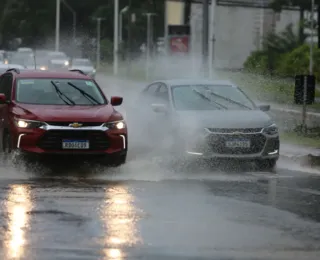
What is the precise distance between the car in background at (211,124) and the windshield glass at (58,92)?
1.17 meters

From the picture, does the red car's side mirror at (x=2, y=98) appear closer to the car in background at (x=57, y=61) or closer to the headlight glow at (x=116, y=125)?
the headlight glow at (x=116, y=125)

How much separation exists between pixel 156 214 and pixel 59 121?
469 centimetres

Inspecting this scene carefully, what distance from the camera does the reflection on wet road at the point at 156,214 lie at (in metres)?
10.1

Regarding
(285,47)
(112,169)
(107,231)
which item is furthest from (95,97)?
(285,47)

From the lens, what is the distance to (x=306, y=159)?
19938 millimetres

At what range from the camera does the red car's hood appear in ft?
55.1

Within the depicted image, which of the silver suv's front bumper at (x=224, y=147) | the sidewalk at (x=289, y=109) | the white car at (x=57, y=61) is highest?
the silver suv's front bumper at (x=224, y=147)

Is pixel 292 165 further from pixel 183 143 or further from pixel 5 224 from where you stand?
pixel 5 224

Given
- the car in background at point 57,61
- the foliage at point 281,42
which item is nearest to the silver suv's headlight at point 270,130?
the car in background at point 57,61

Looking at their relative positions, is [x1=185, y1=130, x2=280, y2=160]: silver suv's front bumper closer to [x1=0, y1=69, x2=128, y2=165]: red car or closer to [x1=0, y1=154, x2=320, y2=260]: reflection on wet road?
[x1=0, y1=154, x2=320, y2=260]: reflection on wet road

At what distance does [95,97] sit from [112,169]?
4.47ft

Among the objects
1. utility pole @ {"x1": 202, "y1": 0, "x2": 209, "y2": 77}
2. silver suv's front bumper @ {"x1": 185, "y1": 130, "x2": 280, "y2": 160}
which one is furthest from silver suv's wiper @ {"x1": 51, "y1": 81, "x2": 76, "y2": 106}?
utility pole @ {"x1": 202, "y1": 0, "x2": 209, "y2": 77}

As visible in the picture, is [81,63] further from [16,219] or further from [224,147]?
[16,219]

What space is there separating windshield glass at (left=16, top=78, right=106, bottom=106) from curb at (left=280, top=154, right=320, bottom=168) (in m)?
3.67
